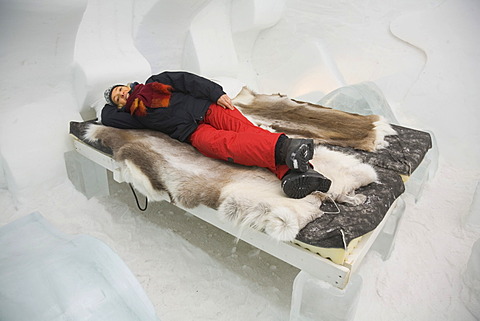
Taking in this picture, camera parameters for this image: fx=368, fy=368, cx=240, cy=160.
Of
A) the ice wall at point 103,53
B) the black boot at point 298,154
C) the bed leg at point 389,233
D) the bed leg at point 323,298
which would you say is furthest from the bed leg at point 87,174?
the bed leg at point 389,233

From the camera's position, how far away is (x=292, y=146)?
125cm

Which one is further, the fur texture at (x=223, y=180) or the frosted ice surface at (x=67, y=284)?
the fur texture at (x=223, y=180)

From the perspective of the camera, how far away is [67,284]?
39.0 inches

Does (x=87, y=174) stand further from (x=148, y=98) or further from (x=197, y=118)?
(x=197, y=118)

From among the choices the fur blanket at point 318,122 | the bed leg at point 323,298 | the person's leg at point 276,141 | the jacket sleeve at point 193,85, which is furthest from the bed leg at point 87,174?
the bed leg at point 323,298

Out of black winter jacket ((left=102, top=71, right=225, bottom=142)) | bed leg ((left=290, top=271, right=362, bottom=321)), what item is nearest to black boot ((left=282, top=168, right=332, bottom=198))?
bed leg ((left=290, top=271, right=362, bottom=321))

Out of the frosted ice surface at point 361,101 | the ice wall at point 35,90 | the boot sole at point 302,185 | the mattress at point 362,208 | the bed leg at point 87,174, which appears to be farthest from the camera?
the frosted ice surface at point 361,101

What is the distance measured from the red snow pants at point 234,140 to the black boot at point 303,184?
0.12 meters

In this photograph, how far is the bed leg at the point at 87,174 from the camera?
73.4 inches

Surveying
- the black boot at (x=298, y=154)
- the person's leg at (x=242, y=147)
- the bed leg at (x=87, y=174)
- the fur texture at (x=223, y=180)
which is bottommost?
the bed leg at (x=87, y=174)

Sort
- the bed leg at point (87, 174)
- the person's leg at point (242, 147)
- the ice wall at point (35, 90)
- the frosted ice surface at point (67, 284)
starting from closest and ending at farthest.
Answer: the frosted ice surface at point (67, 284) → the person's leg at point (242, 147) → the ice wall at point (35, 90) → the bed leg at point (87, 174)

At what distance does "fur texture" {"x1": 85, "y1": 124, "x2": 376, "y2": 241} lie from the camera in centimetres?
115

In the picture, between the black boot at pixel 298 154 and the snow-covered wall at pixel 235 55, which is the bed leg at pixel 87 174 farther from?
the black boot at pixel 298 154

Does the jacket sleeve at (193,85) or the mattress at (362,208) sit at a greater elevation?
the jacket sleeve at (193,85)
